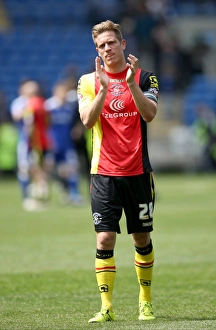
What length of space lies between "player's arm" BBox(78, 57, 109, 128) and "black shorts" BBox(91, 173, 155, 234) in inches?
20.6

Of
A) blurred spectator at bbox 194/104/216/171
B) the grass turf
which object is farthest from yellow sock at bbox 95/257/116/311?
blurred spectator at bbox 194/104/216/171

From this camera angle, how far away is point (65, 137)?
18672 millimetres

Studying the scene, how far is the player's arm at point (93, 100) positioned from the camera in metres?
6.62

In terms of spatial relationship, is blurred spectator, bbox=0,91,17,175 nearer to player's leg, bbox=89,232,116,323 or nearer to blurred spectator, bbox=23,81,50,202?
blurred spectator, bbox=23,81,50,202

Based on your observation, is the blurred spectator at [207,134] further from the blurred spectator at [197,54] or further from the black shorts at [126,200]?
the black shorts at [126,200]

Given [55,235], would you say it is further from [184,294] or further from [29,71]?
[29,71]

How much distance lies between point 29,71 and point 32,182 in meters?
12.0

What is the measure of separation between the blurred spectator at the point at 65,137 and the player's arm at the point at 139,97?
11628 mm

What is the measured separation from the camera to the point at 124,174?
22.7 ft

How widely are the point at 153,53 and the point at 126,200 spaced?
24.0 meters

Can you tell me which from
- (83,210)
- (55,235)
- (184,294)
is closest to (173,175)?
(83,210)

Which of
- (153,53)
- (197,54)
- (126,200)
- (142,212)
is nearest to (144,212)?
(142,212)

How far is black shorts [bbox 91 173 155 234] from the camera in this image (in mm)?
6855

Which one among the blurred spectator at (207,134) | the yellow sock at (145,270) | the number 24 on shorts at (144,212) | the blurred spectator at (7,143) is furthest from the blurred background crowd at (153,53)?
the number 24 on shorts at (144,212)
